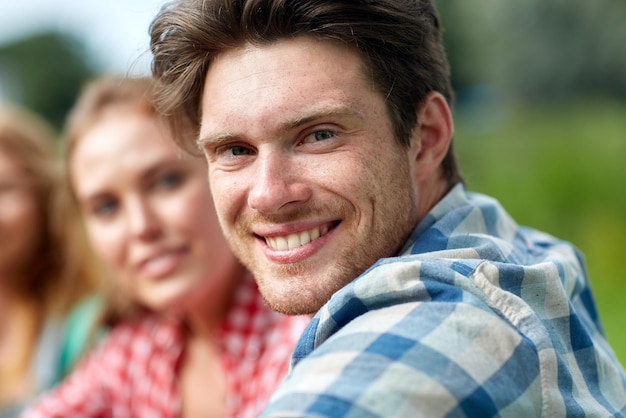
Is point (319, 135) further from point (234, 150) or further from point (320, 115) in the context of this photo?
point (234, 150)

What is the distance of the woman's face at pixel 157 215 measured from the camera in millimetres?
2707

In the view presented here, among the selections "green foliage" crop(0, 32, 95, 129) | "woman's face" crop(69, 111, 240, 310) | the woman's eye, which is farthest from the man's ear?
"green foliage" crop(0, 32, 95, 129)

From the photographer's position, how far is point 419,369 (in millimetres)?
1195

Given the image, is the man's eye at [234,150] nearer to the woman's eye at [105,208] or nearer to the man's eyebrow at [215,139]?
the man's eyebrow at [215,139]

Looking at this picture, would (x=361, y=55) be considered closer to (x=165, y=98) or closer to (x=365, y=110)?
(x=365, y=110)

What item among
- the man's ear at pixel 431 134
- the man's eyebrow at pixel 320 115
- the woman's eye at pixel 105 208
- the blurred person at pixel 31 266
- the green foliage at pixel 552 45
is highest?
the man's eyebrow at pixel 320 115

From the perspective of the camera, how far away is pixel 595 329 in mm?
1933

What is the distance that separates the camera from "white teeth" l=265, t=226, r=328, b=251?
166cm

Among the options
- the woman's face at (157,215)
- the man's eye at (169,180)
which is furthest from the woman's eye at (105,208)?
the man's eye at (169,180)

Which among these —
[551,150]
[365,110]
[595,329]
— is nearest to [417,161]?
[365,110]

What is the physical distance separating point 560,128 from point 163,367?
5.63 metres

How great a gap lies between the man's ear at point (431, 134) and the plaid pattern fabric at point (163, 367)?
2.90 feet

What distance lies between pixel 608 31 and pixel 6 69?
39.6 meters

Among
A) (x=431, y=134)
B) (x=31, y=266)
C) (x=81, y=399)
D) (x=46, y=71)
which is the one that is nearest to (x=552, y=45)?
(x=31, y=266)
